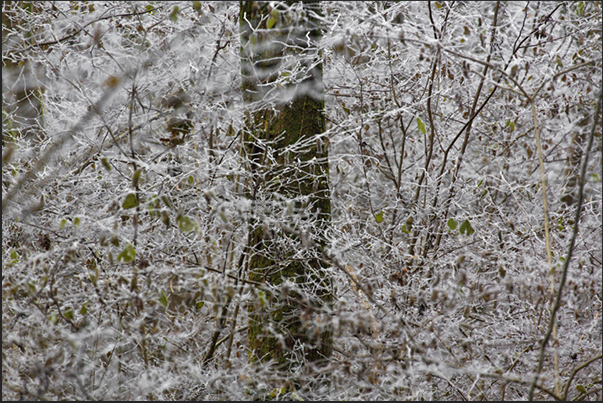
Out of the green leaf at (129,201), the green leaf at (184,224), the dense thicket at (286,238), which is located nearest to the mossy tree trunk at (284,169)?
the dense thicket at (286,238)

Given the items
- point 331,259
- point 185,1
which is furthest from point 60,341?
point 185,1

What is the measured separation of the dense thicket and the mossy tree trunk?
0.09ft

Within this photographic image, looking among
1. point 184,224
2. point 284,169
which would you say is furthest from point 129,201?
point 284,169

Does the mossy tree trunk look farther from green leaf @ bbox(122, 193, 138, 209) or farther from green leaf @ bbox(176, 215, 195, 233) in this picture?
green leaf @ bbox(122, 193, 138, 209)

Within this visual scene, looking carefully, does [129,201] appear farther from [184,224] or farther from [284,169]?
[284,169]

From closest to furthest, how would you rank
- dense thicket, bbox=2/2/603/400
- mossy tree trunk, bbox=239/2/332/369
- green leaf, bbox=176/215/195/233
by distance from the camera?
green leaf, bbox=176/215/195/233 < dense thicket, bbox=2/2/603/400 < mossy tree trunk, bbox=239/2/332/369

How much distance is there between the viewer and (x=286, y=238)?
257 centimetres

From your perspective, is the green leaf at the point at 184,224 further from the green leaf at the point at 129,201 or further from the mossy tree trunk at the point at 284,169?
the mossy tree trunk at the point at 284,169

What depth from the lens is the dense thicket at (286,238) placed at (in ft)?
7.56

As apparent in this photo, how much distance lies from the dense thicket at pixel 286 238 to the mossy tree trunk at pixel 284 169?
1.1 inches

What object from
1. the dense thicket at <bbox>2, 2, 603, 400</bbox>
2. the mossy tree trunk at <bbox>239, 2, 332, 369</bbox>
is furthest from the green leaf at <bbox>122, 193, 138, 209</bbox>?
the mossy tree trunk at <bbox>239, 2, 332, 369</bbox>

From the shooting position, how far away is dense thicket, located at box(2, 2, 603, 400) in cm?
230

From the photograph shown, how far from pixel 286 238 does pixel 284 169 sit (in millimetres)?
403

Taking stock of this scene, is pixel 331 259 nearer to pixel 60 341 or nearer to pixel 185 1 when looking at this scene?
pixel 60 341
